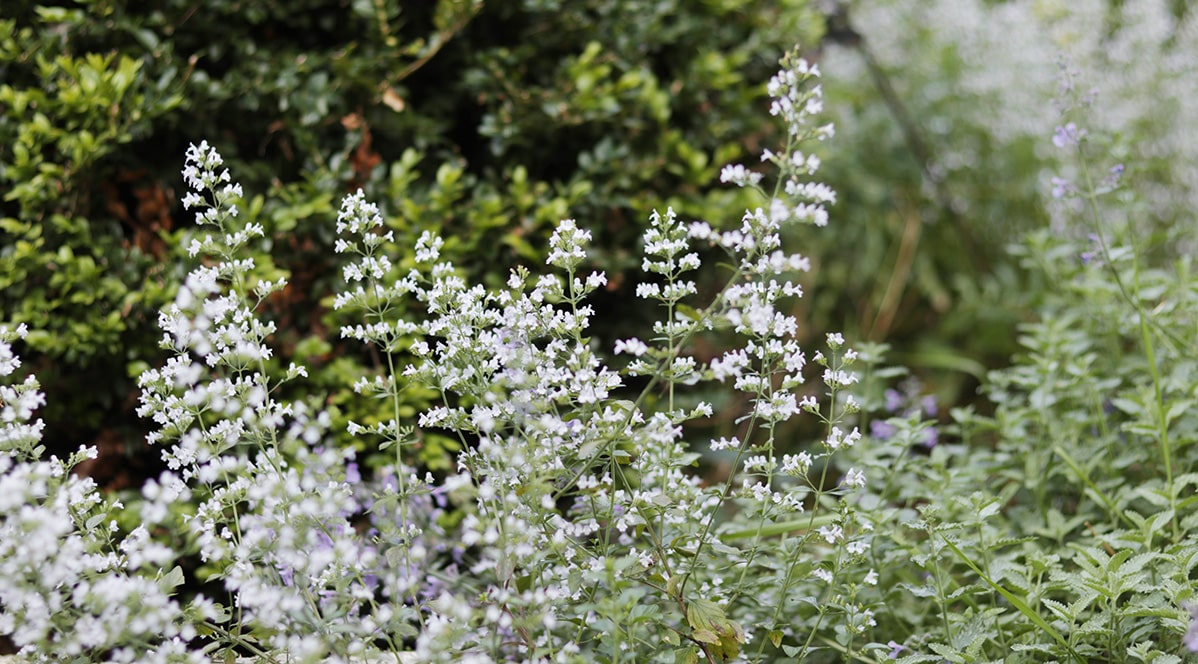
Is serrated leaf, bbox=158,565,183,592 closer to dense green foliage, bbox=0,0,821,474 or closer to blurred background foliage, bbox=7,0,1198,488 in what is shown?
blurred background foliage, bbox=7,0,1198,488

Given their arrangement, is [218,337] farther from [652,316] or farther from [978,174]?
[978,174]

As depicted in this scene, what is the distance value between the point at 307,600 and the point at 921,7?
4614 millimetres

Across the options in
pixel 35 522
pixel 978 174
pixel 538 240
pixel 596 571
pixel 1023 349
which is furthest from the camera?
pixel 978 174

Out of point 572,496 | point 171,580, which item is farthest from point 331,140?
point 171,580

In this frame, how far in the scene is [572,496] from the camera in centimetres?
199

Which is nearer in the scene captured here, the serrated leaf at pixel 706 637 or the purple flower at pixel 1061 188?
the serrated leaf at pixel 706 637

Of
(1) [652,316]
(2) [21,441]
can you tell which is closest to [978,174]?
(1) [652,316]

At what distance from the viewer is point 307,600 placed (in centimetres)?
161

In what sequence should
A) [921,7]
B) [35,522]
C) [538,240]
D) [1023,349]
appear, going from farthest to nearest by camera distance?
[921,7], [1023,349], [538,240], [35,522]

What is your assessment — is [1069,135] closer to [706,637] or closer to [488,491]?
[706,637]

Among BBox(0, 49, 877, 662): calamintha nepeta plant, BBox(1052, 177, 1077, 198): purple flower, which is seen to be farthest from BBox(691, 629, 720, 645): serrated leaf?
BBox(1052, 177, 1077, 198): purple flower

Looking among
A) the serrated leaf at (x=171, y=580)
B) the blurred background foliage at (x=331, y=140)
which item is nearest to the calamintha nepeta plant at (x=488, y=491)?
the serrated leaf at (x=171, y=580)

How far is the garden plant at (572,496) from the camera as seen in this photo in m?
1.42

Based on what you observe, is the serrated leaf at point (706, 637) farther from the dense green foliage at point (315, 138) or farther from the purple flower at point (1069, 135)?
the purple flower at point (1069, 135)
